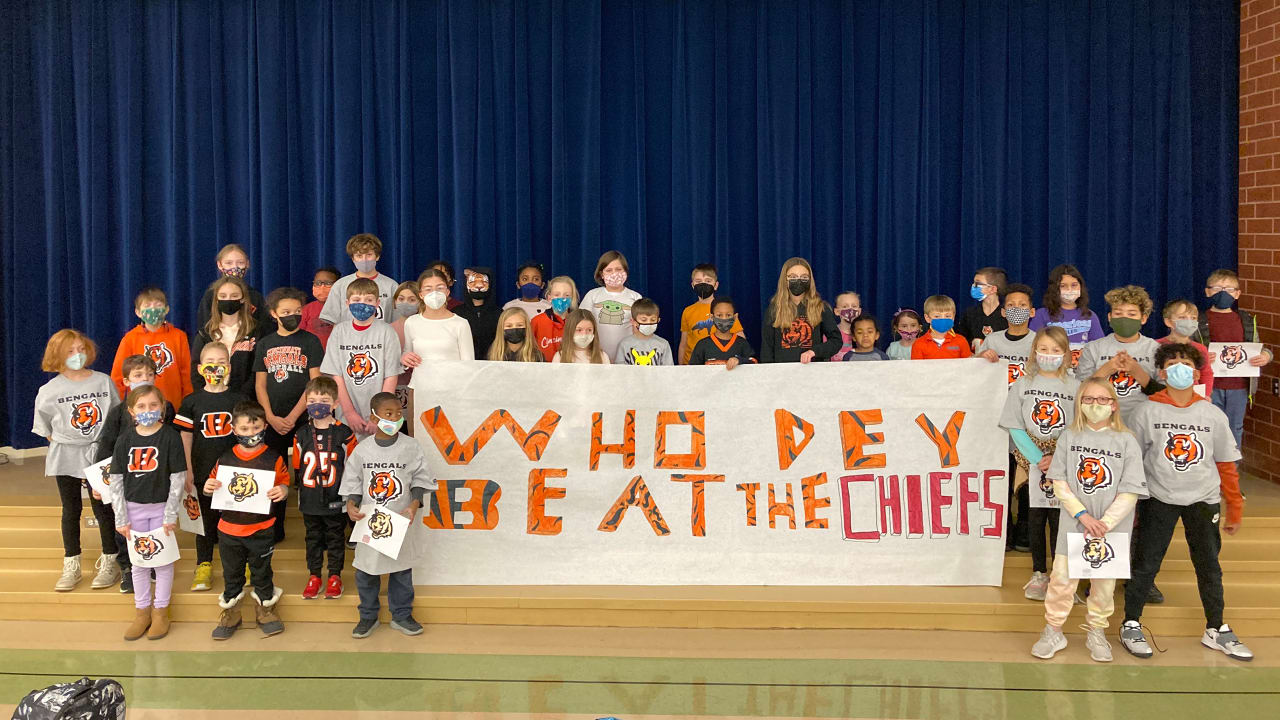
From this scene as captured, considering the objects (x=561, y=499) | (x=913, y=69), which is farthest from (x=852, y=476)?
(x=913, y=69)

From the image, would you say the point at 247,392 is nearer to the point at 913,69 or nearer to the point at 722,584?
the point at 722,584

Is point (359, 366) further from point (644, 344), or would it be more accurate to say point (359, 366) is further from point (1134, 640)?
point (1134, 640)

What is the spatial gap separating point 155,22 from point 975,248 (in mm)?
7386

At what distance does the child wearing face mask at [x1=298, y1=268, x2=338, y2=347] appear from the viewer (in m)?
7.49

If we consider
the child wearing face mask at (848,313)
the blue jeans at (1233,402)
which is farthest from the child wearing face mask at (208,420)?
the blue jeans at (1233,402)

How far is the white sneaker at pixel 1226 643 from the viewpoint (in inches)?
212

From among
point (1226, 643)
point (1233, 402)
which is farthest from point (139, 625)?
point (1233, 402)

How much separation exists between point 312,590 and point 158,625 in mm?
825

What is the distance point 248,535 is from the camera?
18.7ft

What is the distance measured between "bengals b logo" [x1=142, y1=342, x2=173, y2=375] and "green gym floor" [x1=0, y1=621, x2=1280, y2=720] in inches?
64.0

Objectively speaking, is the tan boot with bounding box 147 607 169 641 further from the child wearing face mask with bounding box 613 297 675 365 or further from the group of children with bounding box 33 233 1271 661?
the child wearing face mask with bounding box 613 297 675 365

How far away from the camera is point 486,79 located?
9.05 meters

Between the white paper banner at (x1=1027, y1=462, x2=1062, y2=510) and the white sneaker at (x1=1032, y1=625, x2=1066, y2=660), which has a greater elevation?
the white paper banner at (x1=1027, y1=462, x2=1062, y2=510)

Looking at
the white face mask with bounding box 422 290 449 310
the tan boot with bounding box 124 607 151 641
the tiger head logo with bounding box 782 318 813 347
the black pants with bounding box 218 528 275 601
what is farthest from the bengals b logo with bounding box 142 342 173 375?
the tiger head logo with bounding box 782 318 813 347
